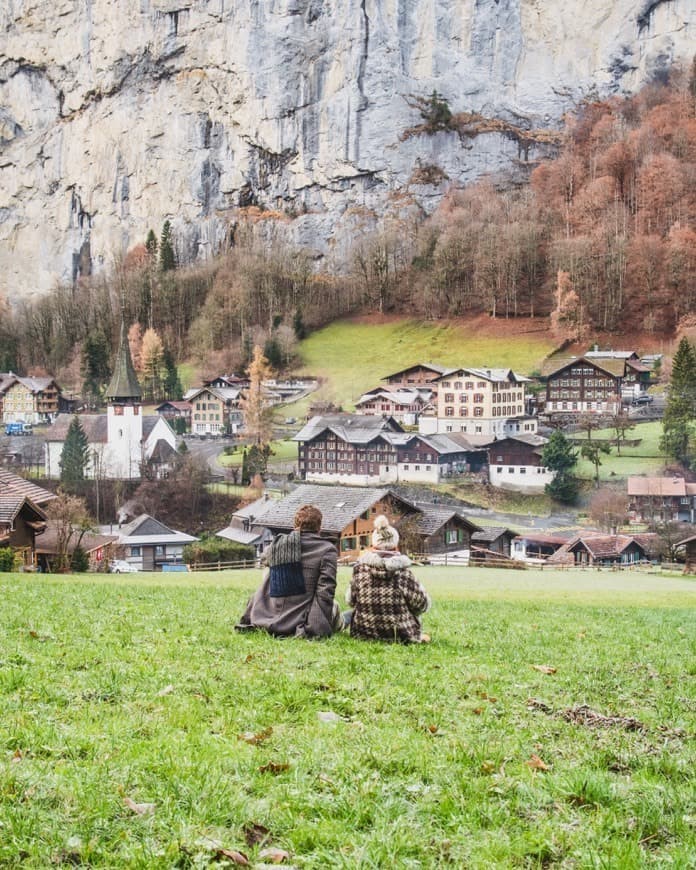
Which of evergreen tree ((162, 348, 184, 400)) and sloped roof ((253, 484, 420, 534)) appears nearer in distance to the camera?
sloped roof ((253, 484, 420, 534))

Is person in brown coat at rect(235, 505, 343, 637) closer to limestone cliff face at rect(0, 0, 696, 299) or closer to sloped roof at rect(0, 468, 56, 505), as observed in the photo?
sloped roof at rect(0, 468, 56, 505)

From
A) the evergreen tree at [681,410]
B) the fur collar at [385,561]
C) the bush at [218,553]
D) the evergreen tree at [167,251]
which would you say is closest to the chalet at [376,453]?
the evergreen tree at [681,410]

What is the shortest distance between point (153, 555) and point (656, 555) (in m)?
21.7

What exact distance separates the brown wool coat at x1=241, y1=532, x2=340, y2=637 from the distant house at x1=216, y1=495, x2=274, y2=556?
31.4m

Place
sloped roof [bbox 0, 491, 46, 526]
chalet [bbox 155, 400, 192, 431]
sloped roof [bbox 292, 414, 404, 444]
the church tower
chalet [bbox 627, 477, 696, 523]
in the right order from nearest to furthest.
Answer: sloped roof [bbox 0, 491, 46, 526], chalet [bbox 627, 477, 696, 523], sloped roof [bbox 292, 414, 404, 444], the church tower, chalet [bbox 155, 400, 192, 431]

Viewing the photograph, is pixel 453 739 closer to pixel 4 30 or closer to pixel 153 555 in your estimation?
pixel 153 555

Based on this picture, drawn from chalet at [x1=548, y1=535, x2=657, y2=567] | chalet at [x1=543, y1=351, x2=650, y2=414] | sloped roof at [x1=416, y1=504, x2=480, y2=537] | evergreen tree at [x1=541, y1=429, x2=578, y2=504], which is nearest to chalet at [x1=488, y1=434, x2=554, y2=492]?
evergreen tree at [x1=541, y1=429, x2=578, y2=504]

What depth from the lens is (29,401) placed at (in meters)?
62.0

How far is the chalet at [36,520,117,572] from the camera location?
92.5ft

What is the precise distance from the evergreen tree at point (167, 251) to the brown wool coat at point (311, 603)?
7505cm

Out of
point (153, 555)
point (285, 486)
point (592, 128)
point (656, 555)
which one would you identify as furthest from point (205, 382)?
point (592, 128)

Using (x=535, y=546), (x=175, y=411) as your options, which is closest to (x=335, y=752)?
(x=535, y=546)

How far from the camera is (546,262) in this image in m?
66.2

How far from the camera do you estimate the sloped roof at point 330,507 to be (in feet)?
104
